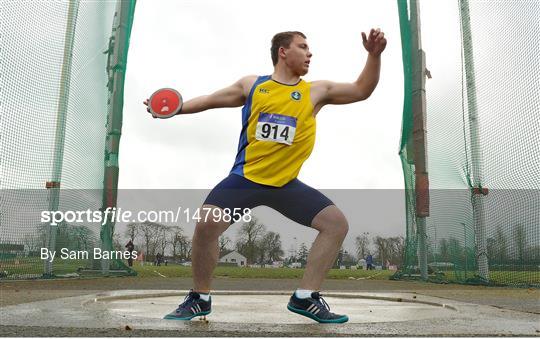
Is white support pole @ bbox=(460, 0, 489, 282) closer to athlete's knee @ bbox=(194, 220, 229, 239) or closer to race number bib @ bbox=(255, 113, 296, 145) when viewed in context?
race number bib @ bbox=(255, 113, 296, 145)

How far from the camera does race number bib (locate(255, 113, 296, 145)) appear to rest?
3.05 metres

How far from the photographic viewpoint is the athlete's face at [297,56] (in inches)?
127

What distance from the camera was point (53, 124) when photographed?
32.1 ft

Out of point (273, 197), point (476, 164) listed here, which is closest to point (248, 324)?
point (273, 197)

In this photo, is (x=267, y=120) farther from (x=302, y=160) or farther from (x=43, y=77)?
(x=43, y=77)

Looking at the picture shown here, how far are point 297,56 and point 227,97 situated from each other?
495mm

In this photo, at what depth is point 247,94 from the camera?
329 centimetres

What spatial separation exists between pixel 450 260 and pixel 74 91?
790cm

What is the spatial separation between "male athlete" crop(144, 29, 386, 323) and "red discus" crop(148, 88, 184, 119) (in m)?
0.41

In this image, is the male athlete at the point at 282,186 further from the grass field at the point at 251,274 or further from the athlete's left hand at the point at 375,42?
the grass field at the point at 251,274

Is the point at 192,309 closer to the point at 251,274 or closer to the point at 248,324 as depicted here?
the point at 248,324

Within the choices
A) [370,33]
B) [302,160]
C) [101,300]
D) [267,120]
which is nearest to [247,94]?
[267,120]

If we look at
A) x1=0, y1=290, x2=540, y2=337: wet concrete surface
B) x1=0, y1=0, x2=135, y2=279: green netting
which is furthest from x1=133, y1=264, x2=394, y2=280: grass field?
x1=0, y1=290, x2=540, y2=337: wet concrete surface

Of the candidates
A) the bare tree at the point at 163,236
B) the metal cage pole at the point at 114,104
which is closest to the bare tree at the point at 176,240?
the bare tree at the point at 163,236
